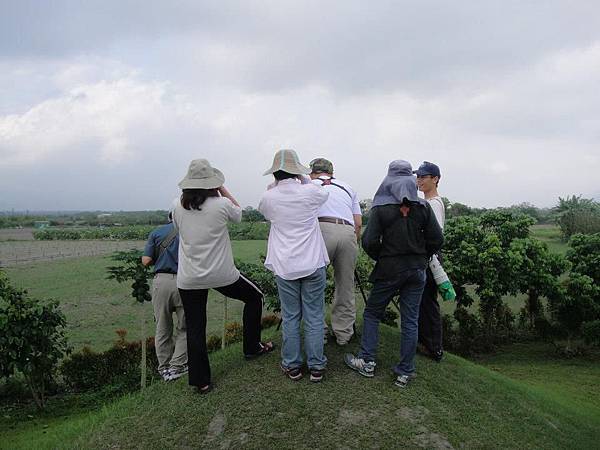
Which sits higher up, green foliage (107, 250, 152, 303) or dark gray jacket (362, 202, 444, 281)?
dark gray jacket (362, 202, 444, 281)

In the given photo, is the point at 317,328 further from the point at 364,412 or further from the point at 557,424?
Answer: the point at 557,424

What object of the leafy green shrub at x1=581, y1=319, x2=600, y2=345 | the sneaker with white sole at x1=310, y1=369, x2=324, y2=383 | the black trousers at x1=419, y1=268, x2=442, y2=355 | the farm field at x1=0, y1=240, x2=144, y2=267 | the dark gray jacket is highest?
the dark gray jacket

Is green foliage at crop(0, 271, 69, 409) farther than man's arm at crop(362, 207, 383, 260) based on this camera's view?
Yes

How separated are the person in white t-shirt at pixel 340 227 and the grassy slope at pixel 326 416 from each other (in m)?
0.72

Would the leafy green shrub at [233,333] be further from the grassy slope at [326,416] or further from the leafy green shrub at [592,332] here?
the leafy green shrub at [592,332]

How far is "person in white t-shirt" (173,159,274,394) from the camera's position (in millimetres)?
4066

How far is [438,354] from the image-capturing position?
5285 millimetres

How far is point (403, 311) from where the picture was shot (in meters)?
4.39

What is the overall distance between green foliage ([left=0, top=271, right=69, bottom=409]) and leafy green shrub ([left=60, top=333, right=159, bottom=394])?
0.66m

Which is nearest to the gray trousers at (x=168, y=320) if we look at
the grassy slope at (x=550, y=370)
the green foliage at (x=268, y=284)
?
the green foliage at (x=268, y=284)

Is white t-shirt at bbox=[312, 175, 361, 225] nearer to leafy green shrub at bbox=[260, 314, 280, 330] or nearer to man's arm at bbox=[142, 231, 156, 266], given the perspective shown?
man's arm at bbox=[142, 231, 156, 266]

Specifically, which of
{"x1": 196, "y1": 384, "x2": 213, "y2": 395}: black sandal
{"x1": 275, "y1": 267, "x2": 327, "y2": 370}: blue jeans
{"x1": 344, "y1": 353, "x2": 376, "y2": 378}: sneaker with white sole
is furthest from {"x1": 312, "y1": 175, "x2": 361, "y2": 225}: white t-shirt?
{"x1": 196, "y1": 384, "x2": 213, "y2": 395}: black sandal

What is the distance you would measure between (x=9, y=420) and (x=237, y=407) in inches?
196

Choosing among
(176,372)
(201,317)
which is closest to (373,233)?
(201,317)
